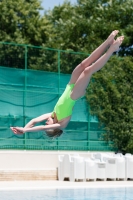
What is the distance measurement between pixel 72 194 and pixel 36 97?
714cm

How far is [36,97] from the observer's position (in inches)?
850

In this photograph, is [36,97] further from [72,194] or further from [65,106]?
[65,106]

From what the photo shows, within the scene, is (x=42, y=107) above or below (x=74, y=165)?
above

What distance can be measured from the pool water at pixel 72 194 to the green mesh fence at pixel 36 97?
495 cm

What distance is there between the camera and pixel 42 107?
2161cm

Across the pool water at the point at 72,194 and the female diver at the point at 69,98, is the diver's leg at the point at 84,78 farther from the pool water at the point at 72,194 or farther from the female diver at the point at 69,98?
the pool water at the point at 72,194

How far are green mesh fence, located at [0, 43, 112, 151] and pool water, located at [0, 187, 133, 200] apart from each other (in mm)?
4947

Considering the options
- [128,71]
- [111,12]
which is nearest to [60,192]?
[128,71]

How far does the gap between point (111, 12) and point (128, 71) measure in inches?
388

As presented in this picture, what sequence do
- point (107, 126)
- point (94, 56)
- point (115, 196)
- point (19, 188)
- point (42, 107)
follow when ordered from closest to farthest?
point (94, 56) → point (115, 196) → point (19, 188) → point (42, 107) → point (107, 126)

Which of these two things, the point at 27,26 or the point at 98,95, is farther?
the point at 27,26

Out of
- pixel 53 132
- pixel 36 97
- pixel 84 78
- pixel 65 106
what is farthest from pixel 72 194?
pixel 36 97

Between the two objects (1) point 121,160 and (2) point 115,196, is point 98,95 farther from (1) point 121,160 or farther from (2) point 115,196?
(2) point 115,196

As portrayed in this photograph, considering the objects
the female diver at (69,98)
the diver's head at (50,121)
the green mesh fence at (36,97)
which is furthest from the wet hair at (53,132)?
the green mesh fence at (36,97)
